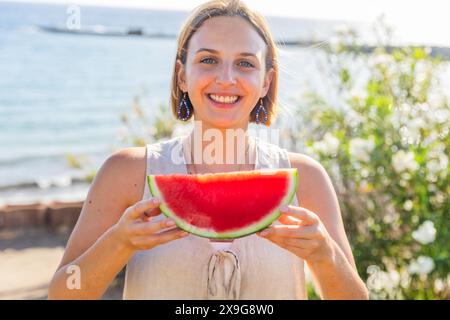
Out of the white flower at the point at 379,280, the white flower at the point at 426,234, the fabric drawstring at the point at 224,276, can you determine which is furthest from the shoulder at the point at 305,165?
the white flower at the point at 379,280

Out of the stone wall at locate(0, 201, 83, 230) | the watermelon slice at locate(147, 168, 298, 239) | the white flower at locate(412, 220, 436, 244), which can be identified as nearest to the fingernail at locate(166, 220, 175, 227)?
the watermelon slice at locate(147, 168, 298, 239)

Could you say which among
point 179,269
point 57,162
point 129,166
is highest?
point 129,166

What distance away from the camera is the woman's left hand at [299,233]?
140 centimetres

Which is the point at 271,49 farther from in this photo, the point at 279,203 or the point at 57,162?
the point at 57,162

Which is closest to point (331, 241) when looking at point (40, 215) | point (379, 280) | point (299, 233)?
point (299, 233)

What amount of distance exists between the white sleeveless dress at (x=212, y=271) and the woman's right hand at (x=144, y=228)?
30 centimetres

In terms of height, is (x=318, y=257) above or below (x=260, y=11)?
Result: below

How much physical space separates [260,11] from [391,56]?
218 centimetres

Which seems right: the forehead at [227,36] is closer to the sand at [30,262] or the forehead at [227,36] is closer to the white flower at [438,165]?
the white flower at [438,165]

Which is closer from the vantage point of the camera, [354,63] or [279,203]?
[279,203]

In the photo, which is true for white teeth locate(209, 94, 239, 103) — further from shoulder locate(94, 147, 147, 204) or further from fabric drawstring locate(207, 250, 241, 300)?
fabric drawstring locate(207, 250, 241, 300)

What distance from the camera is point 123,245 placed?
1476 mm
